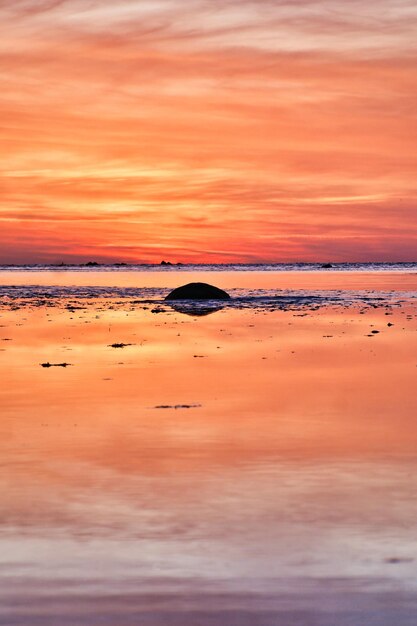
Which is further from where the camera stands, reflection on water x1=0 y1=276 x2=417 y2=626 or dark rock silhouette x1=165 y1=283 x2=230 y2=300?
dark rock silhouette x1=165 y1=283 x2=230 y2=300

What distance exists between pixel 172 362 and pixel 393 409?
6.57 m

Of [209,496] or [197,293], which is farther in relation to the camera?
[197,293]

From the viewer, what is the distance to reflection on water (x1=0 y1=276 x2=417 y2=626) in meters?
5.46

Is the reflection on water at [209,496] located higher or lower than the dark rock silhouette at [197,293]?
lower

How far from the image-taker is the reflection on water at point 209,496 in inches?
215

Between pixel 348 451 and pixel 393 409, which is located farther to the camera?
pixel 393 409

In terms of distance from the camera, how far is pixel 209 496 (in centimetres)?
761

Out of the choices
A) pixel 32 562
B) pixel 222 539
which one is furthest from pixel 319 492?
pixel 32 562

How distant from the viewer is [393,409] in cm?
1205

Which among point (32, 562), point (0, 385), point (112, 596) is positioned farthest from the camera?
point (0, 385)

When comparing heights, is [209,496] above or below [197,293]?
below

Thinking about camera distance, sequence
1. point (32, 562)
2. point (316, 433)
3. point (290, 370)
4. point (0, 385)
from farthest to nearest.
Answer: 1. point (290, 370)
2. point (0, 385)
3. point (316, 433)
4. point (32, 562)

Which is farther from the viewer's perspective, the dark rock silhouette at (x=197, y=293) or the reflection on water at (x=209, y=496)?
the dark rock silhouette at (x=197, y=293)

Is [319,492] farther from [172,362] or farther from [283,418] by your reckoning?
[172,362]
